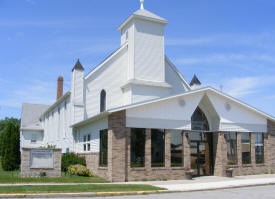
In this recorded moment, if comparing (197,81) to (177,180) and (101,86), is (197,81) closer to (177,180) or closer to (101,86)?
(101,86)

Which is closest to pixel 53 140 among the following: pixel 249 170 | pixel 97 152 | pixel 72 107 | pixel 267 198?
pixel 72 107

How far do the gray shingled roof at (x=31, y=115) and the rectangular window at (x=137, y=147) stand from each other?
2631 cm

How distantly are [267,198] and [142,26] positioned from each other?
17856mm

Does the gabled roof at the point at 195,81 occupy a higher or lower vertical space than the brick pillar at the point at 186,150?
higher

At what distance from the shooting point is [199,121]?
2217cm

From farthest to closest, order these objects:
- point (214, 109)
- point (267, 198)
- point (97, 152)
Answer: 1. point (214, 109)
2. point (97, 152)
3. point (267, 198)

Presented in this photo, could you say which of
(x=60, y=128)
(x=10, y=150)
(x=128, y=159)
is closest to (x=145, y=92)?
(x=128, y=159)

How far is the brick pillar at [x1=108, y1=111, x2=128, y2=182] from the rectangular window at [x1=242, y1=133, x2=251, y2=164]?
30.9 feet

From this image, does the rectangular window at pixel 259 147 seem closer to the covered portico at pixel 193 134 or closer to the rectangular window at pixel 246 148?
the covered portico at pixel 193 134

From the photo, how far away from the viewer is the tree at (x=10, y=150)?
27.2 m

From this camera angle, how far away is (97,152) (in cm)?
2056

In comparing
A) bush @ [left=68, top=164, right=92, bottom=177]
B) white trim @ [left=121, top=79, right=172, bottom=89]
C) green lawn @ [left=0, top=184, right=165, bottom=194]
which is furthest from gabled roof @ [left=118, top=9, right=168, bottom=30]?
green lawn @ [left=0, top=184, right=165, bottom=194]

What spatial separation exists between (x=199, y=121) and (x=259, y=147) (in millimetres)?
5597

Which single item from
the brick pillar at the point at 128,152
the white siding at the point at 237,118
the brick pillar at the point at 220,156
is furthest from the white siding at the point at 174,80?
the brick pillar at the point at 128,152
